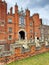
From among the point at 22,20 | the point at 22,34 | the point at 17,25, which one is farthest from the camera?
the point at 22,34

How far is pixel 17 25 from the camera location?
134ft

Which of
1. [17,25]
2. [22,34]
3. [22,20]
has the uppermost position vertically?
[22,20]

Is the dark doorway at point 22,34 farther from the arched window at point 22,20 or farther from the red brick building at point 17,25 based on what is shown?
the arched window at point 22,20

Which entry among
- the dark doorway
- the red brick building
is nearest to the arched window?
the red brick building

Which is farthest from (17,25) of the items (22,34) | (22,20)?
(22,34)

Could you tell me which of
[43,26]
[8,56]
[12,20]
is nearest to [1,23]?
[12,20]

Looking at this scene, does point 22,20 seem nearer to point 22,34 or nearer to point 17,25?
point 17,25

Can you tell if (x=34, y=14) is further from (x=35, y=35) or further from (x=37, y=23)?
(x=35, y=35)

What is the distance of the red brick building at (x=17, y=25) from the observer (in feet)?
122

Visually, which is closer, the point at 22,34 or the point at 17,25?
the point at 17,25

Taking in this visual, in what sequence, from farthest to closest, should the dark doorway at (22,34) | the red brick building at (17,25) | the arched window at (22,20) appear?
the dark doorway at (22,34) → the arched window at (22,20) → the red brick building at (17,25)

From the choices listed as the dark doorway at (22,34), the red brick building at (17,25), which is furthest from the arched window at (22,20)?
the dark doorway at (22,34)

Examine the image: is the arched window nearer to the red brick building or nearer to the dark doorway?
the red brick building

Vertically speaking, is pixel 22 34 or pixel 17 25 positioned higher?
pixel 17 25
